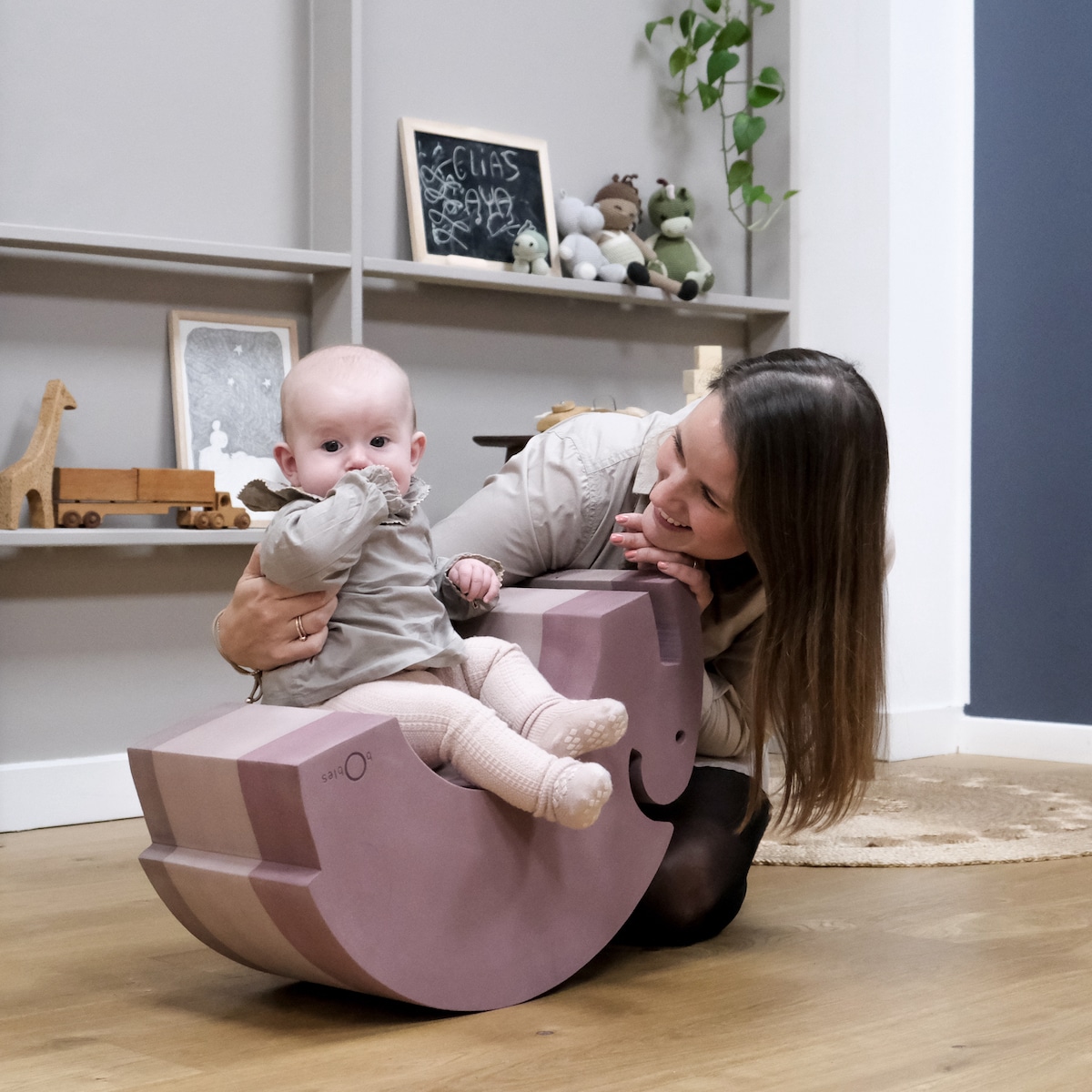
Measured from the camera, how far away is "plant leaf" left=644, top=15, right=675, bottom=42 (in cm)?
315

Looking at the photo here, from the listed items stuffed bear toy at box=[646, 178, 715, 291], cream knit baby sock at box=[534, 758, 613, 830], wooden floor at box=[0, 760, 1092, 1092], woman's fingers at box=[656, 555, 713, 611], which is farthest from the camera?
stuffed bear toy at box=[646, 178, 715, 291]

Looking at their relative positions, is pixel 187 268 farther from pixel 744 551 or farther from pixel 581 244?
pixel 744 551

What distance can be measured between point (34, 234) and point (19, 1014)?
1451 millimetres

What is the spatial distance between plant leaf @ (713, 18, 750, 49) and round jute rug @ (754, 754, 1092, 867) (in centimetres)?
171

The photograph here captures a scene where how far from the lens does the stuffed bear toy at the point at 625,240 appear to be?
303 cm

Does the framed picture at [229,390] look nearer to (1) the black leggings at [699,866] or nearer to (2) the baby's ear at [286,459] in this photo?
(2) the baby's ear at [286,459]

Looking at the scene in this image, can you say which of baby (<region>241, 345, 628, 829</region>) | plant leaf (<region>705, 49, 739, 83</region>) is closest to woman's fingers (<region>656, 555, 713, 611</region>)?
baby (<region>241, 345, 628, 829</region>)

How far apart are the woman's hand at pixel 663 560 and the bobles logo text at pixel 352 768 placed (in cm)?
48

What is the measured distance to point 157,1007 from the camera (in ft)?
4.46

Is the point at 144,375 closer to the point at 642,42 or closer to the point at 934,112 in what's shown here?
the point at 642,42

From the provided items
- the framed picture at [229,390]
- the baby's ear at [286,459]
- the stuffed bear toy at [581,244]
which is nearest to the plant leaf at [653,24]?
the stuffed bear toy at [581,244]

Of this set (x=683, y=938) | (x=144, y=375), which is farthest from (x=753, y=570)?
(x=144, y=375)

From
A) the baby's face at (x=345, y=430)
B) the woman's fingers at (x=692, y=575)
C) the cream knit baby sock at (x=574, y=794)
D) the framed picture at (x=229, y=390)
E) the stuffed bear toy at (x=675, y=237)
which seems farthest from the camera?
the stuffed bear toy at (x=675, y=237)

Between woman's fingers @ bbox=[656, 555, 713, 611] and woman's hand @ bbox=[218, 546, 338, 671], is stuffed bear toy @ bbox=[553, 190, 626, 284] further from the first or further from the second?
woman's hand @ bbox=[218, 546, 338, 671]
